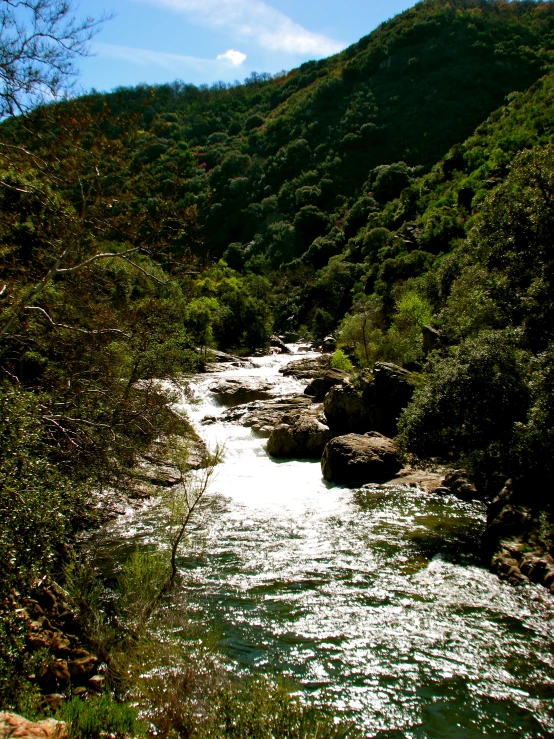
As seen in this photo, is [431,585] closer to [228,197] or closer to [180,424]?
[180,424]

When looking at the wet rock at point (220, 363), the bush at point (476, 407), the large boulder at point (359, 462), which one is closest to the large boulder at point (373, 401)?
the large boulder at point (359, 462)

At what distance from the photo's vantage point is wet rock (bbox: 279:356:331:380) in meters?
40.4

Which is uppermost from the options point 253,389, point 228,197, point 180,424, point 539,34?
point 539,34

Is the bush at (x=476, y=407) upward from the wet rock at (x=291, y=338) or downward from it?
upward

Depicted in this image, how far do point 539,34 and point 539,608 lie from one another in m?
150

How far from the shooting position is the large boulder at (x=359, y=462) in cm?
1956

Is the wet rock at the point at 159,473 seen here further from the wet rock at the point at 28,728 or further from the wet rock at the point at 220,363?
the wet rock at the point at 220,363

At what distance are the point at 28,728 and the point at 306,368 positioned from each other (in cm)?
3895

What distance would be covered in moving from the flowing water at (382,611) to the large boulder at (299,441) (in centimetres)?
676

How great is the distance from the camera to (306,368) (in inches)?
1708

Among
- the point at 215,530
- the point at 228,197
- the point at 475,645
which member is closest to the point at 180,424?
the point at 215,530

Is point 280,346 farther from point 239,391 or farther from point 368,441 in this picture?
point 368,441

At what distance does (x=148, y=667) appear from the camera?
7785 millimetres

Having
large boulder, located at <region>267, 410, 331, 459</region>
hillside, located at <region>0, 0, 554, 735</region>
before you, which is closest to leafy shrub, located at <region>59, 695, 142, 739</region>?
hillside, located at <region>0, 0, 554, 735</region>
